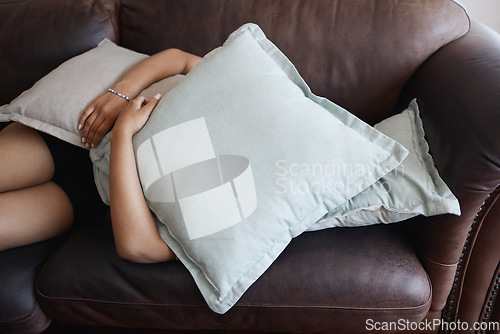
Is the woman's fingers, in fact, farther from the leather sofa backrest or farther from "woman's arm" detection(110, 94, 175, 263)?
the leather sofa backrest

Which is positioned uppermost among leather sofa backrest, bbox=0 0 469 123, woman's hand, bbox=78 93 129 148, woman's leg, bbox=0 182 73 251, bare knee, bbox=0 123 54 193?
leather sofa backrest, bbox=0 0 469 123

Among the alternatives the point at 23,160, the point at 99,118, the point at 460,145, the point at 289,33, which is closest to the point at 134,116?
the point at 99,118

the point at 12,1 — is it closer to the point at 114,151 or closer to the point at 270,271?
the point at 114,151

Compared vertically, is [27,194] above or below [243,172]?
below

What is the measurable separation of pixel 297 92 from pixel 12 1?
1.15 metres

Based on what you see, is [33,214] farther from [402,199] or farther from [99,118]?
[402,199]

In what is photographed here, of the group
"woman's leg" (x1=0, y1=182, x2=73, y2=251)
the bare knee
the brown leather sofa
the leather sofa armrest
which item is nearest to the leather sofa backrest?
the brown leather sofa

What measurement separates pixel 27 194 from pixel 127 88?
1.32 feet

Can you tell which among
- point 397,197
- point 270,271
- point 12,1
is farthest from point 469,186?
point 12,1

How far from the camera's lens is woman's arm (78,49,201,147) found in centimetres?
106

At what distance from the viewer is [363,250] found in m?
0.98

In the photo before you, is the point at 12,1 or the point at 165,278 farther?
the point at 12,1

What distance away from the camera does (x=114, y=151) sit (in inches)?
38.5

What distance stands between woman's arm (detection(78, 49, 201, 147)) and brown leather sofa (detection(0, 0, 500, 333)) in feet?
0.84
